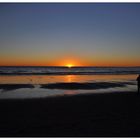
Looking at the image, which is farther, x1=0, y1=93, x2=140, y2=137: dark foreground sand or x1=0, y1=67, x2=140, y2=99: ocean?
x1=0, y1=67, x2=140, y2=99: ocean

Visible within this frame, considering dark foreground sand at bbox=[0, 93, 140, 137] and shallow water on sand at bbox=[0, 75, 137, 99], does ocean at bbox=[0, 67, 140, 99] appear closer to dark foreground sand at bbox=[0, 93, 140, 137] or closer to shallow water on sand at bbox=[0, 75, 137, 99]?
shallow water on sand at bbox=[0, 75, 137, 99]

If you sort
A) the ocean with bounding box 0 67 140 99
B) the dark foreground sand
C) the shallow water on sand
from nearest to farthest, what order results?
the dark foreground sand, the shallow water on sand, the ocean with bounding box 0 67 140 99

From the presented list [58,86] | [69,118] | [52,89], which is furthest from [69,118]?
[58,86]

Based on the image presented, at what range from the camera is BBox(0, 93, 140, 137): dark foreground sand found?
342 inches

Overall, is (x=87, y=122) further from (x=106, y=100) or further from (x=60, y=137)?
(x=106, y=100)

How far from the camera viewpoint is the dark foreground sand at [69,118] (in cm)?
868

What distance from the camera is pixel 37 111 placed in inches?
472

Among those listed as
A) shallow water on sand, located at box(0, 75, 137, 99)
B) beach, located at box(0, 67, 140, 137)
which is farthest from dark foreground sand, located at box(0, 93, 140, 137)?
shallow water on sand, located at box(0, 75, 137, 99)

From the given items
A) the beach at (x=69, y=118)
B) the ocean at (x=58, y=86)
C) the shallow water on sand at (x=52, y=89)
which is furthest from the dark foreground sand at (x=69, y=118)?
the ocean at (x=58, y=86)

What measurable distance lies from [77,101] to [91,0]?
5.92 m

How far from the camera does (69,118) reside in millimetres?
10578

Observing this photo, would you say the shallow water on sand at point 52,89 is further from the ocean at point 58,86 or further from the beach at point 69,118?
the beach at point 69,118

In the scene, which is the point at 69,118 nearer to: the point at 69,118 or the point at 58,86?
the point at 69,118

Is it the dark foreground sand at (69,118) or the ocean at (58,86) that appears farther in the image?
the ocean at (58,86)
